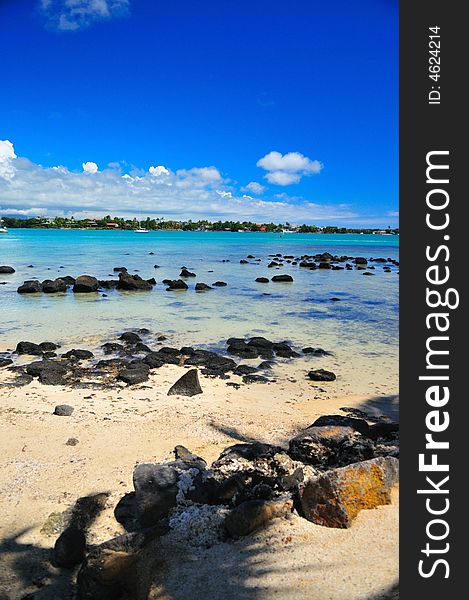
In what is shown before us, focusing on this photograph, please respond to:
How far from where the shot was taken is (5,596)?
3.25 meters

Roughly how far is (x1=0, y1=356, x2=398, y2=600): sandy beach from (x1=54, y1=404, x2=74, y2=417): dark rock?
90 mm

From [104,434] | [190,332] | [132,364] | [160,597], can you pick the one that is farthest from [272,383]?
[160,597]

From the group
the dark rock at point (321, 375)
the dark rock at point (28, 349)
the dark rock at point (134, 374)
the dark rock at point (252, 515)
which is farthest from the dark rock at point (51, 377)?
the dark rock at point (252, 515)

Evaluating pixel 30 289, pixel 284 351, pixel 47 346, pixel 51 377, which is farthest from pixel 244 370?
pixel 30 289

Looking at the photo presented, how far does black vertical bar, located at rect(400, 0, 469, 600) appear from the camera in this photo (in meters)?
1.85

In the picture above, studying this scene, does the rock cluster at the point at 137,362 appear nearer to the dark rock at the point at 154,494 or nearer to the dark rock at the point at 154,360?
the dark rock at the point at 154,360

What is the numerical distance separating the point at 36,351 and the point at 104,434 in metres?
5.49

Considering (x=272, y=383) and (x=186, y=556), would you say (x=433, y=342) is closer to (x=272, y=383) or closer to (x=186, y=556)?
(x=186, y=556)

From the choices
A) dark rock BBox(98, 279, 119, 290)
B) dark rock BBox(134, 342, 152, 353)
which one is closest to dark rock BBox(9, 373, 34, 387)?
dark rock BBox(134, 342, 152, 353)

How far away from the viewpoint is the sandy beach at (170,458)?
299 centimetres

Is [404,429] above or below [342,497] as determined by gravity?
above

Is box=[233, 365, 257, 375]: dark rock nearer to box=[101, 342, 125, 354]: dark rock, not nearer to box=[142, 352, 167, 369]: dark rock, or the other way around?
box=[142, 352, 167, 369]: dark rock

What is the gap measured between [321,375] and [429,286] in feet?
25.2

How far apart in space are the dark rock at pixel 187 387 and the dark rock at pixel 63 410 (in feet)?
5.63
